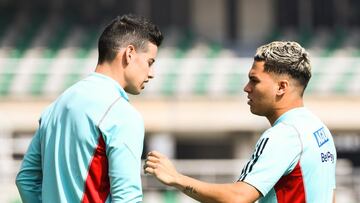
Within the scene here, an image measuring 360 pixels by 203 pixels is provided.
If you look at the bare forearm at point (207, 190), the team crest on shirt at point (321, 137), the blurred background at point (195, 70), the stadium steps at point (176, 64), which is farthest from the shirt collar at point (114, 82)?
the stadium steps at point (176, 64)

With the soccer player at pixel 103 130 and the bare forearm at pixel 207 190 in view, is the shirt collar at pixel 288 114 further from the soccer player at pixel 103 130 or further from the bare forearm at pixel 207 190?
the soccer player at pixel 103 130

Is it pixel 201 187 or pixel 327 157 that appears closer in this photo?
pixel 201 187

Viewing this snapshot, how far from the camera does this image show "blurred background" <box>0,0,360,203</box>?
1850cm

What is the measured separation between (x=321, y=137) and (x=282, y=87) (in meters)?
0.27

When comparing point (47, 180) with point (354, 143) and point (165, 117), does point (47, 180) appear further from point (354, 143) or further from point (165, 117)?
point (354, 143)

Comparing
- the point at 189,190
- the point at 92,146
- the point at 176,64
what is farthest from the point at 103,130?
the point at 176,64

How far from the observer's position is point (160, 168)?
4.26 metres

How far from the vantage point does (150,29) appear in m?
4.33

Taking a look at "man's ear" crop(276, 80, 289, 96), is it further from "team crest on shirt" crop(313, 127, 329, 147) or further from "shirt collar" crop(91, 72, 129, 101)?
"shirt collar" crop(91, 72, 129, 101)

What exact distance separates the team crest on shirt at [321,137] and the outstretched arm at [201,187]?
13.8 inches

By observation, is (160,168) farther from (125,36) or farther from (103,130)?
(125,36)

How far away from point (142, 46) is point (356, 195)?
37.9 ft

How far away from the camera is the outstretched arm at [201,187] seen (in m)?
4.27

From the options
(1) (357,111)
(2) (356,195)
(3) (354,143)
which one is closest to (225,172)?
(2) (356,195)
